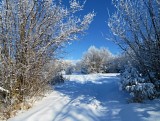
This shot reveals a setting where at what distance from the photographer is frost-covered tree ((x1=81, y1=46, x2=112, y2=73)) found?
35.0 meters

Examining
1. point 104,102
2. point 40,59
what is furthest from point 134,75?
point 40,59

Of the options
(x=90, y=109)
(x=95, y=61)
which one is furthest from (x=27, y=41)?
(x=95, y=61)

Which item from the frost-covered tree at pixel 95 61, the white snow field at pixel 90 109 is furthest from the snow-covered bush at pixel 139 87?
the frost-covered tree at pixel 95 61

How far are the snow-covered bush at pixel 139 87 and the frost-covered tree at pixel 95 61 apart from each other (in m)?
23.8

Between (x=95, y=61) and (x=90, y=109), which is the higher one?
(x=95, y=61)

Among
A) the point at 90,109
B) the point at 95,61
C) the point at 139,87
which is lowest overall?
the point at 90,109

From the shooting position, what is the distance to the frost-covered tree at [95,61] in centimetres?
3503

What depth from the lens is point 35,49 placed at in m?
9.70

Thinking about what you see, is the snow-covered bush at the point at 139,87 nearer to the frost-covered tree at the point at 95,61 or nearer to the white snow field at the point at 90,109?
the white snow field at the point at 90,109

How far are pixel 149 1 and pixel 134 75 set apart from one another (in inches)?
110

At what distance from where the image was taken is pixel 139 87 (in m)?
9.15

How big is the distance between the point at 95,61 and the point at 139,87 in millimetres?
27737

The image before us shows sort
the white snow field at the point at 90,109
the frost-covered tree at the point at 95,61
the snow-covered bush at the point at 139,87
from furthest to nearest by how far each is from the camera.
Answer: the frost-covered tree at the point at 95,61, the snow-covered bush at the point at 139,87, the white snow field at the point at 90,109

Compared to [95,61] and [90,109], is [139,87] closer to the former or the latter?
[90,109]
